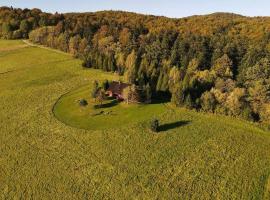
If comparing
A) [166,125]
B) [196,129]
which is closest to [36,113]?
[166,125]

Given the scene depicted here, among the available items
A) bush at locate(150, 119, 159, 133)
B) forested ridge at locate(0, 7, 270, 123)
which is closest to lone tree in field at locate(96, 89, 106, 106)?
forested ridge at locate(0, 7, 270, 123)

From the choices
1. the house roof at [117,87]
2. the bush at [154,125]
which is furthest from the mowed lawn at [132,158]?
the house roof at [117,87]

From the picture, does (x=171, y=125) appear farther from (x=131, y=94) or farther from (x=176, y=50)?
(x=176, y=50)

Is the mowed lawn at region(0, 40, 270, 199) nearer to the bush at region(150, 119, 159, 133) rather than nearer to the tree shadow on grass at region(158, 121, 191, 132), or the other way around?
the tree shadow on grass at region(158, 121, 191, 132)

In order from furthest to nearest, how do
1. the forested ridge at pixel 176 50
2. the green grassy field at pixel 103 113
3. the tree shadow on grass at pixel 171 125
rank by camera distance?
1. the forested ridge at pixel 176 50
2. the green grassy field at pixel 103 113
3. the tree shadow on grass at pixel 171 125

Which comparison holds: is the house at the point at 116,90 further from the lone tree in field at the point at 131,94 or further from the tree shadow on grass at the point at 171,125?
the tree shadow on grass at the point at 171,125
